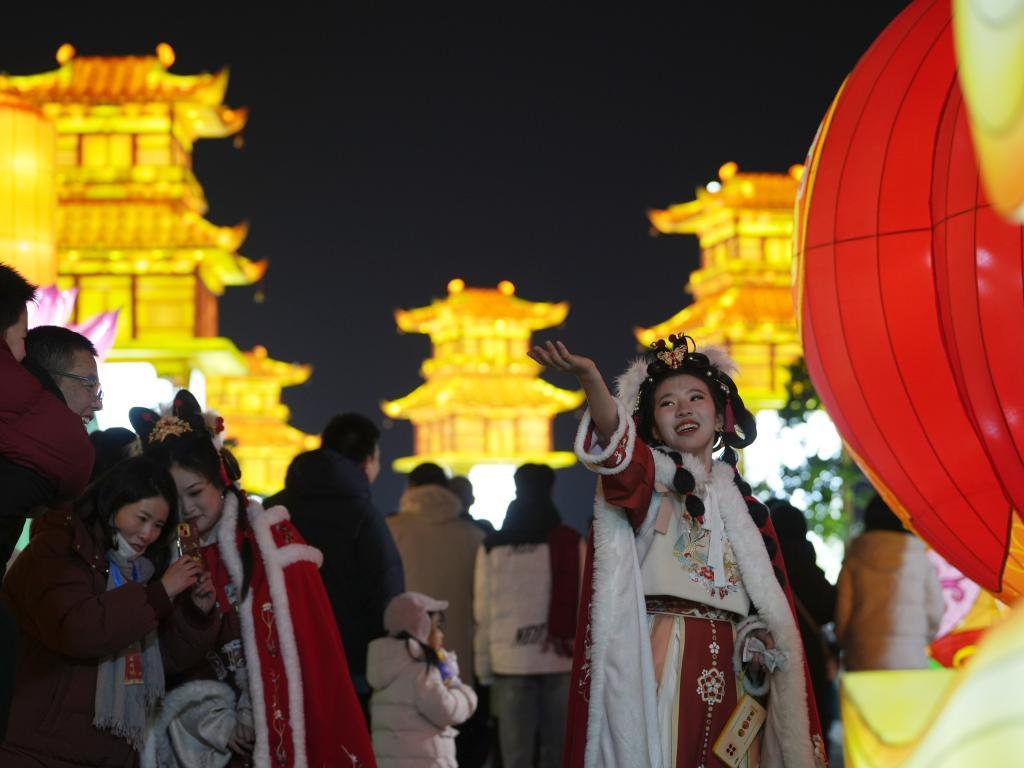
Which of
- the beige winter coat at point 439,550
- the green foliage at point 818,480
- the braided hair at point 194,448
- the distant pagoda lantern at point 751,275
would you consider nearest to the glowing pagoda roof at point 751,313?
the distant pagoda lantern at point 751,275

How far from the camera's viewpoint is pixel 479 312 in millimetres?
37188

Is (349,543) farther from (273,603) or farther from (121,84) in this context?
(121,84)

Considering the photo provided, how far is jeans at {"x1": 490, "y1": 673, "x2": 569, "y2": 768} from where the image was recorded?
20.7 ft

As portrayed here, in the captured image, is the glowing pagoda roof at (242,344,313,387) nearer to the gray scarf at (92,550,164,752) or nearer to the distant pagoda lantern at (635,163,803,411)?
the distant pagoda lantern at (635,163,803,411)

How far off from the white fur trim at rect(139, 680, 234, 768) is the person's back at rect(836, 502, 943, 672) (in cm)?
299

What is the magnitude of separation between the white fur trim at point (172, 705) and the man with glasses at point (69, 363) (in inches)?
27.7

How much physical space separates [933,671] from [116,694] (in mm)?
2232

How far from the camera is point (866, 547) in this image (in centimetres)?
588

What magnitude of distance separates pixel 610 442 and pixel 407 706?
1.99 m

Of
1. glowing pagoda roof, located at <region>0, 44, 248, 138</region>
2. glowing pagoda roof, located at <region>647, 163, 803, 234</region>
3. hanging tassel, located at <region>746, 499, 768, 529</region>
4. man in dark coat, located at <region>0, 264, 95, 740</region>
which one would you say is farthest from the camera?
glowing pagoda roof, located at <region>647, 163, 803, 234</region>

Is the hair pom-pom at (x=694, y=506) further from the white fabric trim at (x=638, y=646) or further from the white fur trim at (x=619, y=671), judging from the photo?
the white fur trim at (x=619, y=671)

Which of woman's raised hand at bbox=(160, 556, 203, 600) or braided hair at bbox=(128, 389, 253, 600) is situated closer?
woman's raised hand at bbox=(160, 556, 203, 600)

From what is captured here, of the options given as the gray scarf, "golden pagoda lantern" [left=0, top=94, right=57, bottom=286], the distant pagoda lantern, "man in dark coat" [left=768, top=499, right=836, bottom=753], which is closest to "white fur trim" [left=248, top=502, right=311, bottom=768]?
the gray scarf

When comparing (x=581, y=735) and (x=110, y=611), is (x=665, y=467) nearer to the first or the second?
(x=581, y=735)
